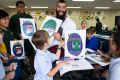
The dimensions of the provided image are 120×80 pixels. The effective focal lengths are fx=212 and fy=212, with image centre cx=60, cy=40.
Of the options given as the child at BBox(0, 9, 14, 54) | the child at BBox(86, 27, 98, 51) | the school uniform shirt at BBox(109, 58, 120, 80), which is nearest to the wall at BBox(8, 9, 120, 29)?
the child at BBox(86, 27, 98, 51)

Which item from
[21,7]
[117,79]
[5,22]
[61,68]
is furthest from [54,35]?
[21,7]

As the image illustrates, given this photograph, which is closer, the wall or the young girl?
the young girl

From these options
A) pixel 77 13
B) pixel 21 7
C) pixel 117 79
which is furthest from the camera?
pixel 77 13

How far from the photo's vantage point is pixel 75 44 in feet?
9.29

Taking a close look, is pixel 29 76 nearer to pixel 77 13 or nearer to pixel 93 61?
pixel 93 61

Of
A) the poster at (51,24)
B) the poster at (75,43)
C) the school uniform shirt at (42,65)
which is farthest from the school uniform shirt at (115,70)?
the poster at (51,24)

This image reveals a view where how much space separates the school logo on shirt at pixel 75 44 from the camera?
2.81 m

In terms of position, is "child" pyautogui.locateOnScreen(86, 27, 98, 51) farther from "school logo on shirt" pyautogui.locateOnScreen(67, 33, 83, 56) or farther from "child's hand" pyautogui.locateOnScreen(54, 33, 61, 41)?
"child's hand" pyautogui.locateOnScreen(54, 33, 61, 41)

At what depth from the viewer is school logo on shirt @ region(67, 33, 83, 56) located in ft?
9.23

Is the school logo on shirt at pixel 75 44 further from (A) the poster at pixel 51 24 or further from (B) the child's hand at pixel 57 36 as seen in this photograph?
(A) the poster at pixel 51 24

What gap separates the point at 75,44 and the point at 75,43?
1 cm

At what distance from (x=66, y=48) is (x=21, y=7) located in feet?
6.51

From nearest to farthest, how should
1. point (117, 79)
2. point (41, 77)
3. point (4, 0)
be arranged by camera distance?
point (117, 79) → point (41, 77) → point (4, 0)

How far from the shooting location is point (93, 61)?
Result: 279 cm
